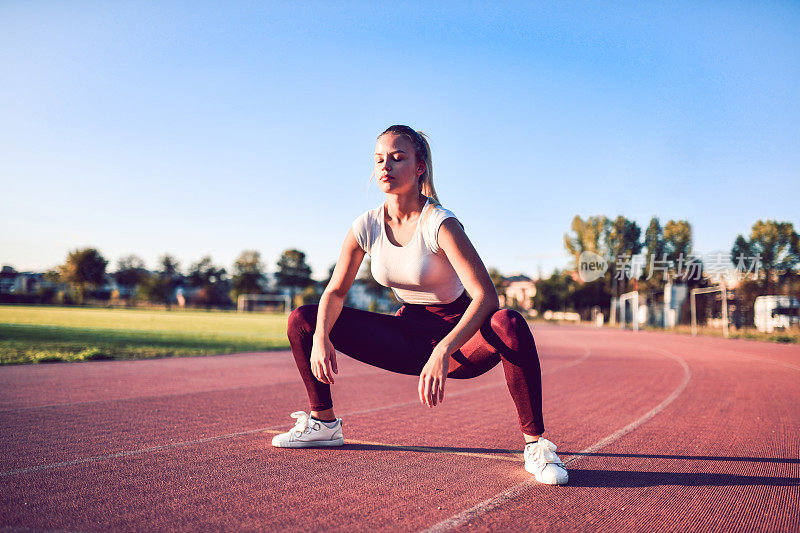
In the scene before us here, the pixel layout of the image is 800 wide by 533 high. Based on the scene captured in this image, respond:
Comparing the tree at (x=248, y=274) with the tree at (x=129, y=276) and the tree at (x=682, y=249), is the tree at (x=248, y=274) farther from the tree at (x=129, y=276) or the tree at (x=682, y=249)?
the tree at (x=682, y=249)

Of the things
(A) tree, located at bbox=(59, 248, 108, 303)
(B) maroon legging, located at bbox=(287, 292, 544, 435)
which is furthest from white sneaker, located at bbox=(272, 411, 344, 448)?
(A) tree, located at bbox=(59, 248, 108, 303)

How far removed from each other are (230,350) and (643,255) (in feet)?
156

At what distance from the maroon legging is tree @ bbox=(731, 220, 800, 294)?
38.2 metres

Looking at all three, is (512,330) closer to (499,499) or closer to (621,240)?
(499,499)

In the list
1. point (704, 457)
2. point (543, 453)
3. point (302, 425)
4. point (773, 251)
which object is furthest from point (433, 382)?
point (773, 251)

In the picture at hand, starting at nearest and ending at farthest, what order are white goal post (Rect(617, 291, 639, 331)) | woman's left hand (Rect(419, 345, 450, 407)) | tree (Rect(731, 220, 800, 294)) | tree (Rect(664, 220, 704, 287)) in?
woman's left hand (Rect(419, 345, 450, 407)), tree (Rect(731, 220, 800, 294)), white goal post (Rect(617, 291, 639, 331)), tree (Rect(664, 220, 704, 287))

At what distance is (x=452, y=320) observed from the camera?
11.0 feet

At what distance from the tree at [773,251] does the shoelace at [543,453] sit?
125 ft

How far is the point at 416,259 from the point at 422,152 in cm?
70

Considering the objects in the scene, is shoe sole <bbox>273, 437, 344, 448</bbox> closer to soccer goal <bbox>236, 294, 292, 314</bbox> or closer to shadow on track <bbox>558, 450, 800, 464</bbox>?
shadow on track <bbox>558, 450, 800, 464</bbox>

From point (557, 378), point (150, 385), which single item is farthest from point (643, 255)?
point (150, 385)

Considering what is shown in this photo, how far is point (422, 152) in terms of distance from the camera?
338cm

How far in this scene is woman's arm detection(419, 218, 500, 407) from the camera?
2748 millimetres

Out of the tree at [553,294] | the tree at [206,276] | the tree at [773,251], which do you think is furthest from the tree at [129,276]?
the tree at [773,251]
